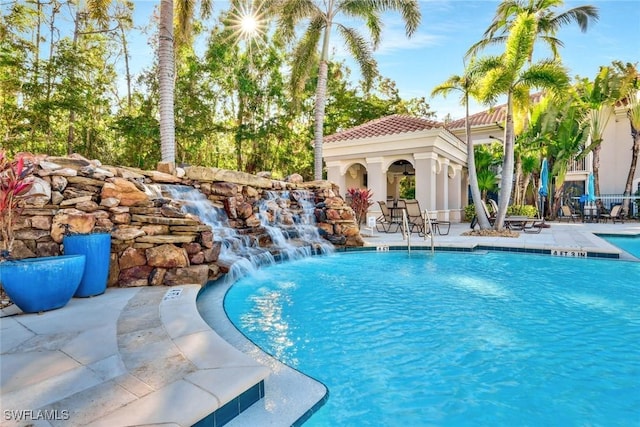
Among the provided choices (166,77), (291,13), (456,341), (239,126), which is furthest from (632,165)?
(166,77)

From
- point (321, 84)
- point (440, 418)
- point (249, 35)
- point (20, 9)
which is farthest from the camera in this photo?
point (249, 35)

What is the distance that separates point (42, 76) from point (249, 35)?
30.3 ft

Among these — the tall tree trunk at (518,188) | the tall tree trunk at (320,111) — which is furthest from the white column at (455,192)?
the tall tree trunk at (320,111)

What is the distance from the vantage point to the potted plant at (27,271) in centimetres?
322

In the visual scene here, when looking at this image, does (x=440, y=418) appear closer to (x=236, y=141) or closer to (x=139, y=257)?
(x=139, y=257)

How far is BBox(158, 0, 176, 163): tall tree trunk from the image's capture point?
813 centimetres

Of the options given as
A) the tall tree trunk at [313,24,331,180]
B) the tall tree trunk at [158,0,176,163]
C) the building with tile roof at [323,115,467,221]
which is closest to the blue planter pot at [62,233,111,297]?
the tall tree trunk at [158,0,176,163]

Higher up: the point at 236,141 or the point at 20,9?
the point at 20,9

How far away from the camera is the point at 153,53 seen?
19.1 meters

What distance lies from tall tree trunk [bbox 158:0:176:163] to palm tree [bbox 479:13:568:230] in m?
9.02

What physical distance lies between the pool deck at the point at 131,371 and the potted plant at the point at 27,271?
0.49ft

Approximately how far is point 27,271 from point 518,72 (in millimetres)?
12317

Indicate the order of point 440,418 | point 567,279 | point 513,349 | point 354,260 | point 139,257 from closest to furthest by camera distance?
point 440,418 < point 513,349 < point 139,257 < point 567,279 < point 354,260

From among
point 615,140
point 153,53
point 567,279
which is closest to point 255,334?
point 567,279
